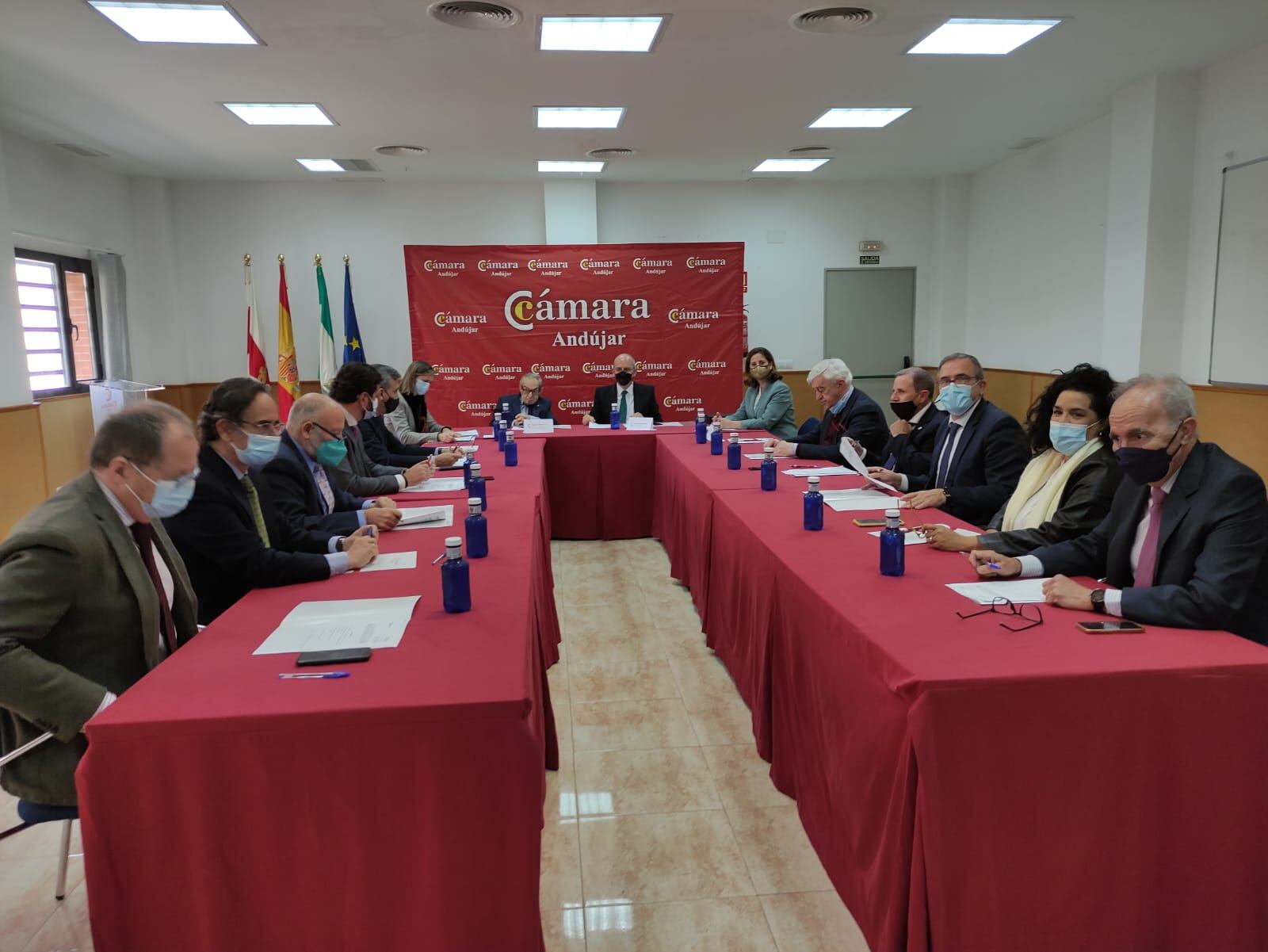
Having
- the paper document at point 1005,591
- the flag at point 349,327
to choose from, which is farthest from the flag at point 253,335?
the paper document at point 1005,591

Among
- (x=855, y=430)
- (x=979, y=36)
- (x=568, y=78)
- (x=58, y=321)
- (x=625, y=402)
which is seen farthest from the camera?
(x=58, y=321)

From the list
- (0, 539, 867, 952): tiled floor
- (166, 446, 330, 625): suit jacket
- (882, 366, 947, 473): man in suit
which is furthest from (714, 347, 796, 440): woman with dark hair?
(166, 446, 330, 625): suit jacket

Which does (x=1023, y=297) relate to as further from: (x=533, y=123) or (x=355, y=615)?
(x=355, y=615)

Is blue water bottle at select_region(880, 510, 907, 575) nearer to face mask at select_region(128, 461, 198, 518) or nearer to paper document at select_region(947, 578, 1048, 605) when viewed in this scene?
paper document at select_region(947, 578, 1048, 605)

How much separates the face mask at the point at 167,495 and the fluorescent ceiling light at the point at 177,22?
111 inches

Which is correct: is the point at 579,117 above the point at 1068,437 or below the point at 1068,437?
above

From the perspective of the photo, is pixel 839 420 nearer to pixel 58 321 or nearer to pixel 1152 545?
pixel 1152 545

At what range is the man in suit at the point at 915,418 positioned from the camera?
3.64 metres

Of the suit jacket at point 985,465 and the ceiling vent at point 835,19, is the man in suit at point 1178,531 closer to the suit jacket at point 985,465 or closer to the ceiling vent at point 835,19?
the suit jacket at point 985,465

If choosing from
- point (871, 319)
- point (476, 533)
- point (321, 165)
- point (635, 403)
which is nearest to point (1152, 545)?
point (476, 533)

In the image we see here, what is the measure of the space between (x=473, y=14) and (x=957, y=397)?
2.77 m

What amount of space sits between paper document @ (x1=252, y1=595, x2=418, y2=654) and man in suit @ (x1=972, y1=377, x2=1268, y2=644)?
154 centimetres

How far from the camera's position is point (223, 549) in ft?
6.92

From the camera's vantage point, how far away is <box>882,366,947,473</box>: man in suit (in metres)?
3.64
